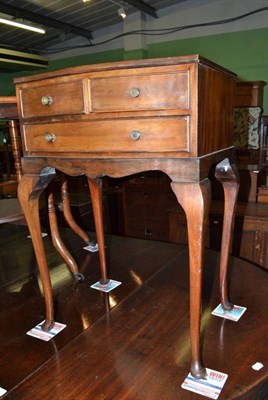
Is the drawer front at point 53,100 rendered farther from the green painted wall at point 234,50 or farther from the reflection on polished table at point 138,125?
the green painted wall at point 234,50

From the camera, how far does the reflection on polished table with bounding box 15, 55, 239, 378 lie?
742 mm

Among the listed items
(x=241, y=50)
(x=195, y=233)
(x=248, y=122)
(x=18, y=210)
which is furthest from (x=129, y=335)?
(x=241, y=50)

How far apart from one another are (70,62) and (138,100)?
245 inches

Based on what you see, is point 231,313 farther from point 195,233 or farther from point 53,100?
point 53,100

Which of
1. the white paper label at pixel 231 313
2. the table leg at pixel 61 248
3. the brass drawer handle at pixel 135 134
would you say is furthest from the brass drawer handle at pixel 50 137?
the white paper label at pixel 231 313

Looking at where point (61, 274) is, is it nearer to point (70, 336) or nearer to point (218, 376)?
point (70, 336)

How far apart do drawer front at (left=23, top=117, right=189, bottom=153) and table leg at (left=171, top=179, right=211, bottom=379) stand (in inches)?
3.7

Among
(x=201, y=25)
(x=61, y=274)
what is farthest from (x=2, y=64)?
(x=61, y=274)

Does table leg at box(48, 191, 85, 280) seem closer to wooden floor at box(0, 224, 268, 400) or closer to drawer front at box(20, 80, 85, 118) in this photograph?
wooden floor at box(0, 224, 268, 400)

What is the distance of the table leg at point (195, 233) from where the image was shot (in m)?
0.76

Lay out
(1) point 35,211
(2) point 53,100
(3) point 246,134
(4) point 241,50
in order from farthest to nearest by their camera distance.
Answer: (4) point 241,50
(3) point 246,134
(1) point 35,211
(2) point 53,100

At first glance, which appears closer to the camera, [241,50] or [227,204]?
[227,204]

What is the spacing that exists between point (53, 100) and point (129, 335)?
0.67m

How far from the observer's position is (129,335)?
0.97m
